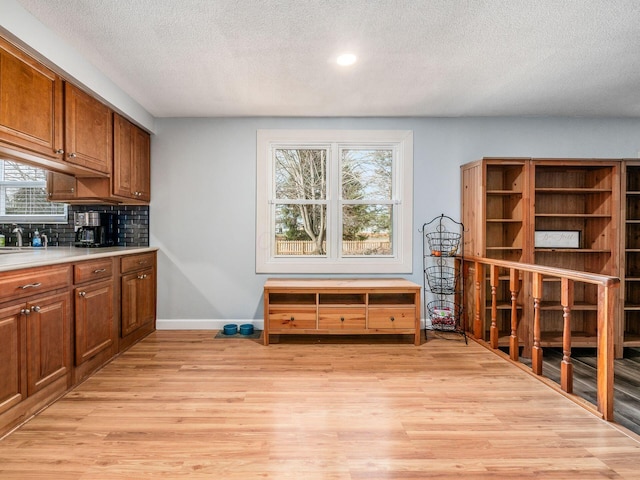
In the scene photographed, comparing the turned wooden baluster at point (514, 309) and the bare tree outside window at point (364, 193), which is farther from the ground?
the bare tree outside window at point (364, 193)

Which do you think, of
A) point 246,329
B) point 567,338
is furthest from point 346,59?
point 246,329

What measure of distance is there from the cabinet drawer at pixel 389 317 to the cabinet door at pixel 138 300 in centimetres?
229

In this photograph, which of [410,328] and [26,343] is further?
[410,328]

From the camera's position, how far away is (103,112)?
10.4 ft

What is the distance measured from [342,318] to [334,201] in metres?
1.34

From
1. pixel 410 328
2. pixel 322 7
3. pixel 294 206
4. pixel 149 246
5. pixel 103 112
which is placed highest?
pixel 322 7

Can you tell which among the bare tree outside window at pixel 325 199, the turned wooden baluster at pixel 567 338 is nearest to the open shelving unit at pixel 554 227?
the bare tree outside window at pixel 325 199

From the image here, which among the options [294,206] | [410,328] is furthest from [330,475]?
[294,206]

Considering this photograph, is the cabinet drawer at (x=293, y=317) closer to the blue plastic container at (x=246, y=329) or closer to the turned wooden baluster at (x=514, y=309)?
the blue plastic container at (x=246, y=329)

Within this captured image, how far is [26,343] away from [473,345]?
3.57m

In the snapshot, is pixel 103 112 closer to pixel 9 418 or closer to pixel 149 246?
pixel 149 246

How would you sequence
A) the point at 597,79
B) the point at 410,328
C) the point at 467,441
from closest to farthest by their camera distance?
the point at 467,441
the point at 597,79
the point at 410,328

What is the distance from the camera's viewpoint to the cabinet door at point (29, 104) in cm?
207

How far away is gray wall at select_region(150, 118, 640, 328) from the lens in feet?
13.4
